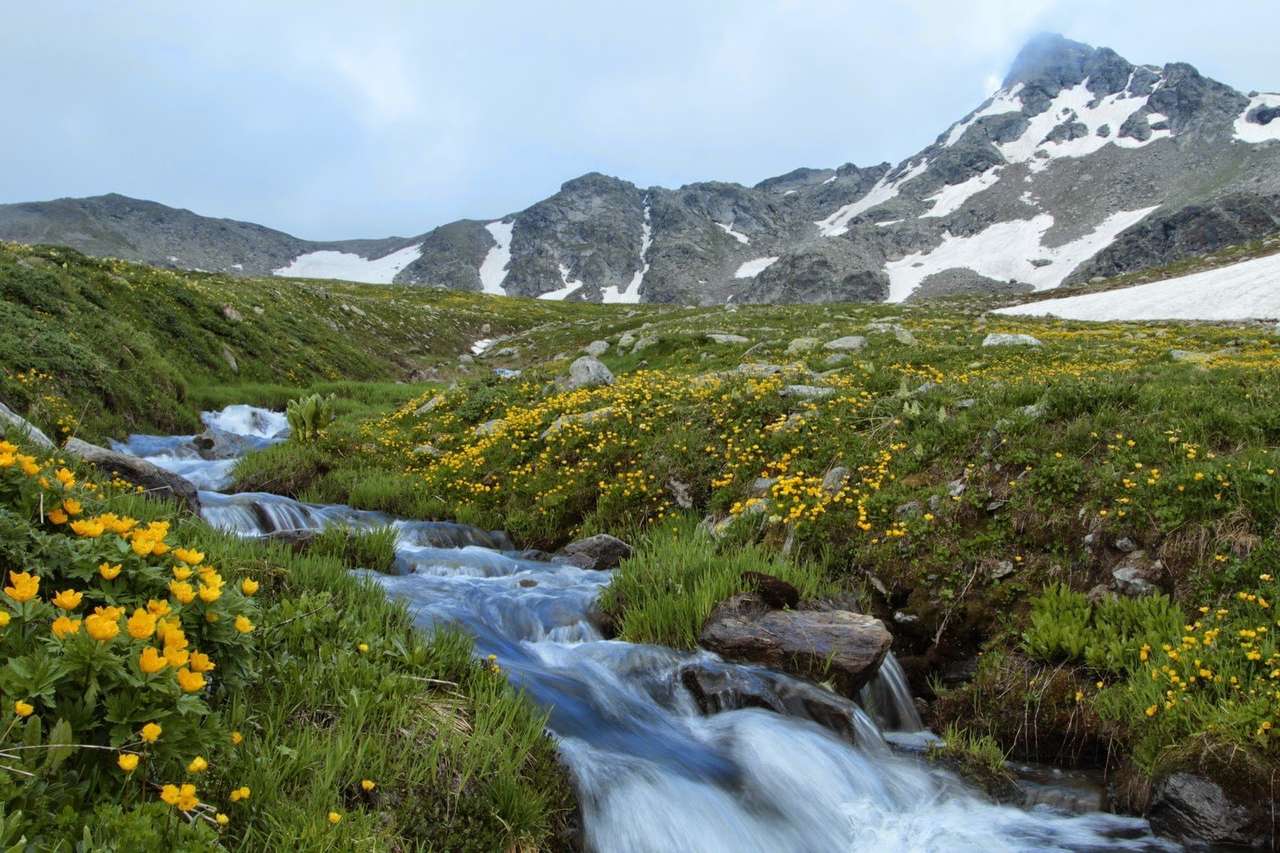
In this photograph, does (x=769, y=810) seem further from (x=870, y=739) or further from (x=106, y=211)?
(x=106, y=211)

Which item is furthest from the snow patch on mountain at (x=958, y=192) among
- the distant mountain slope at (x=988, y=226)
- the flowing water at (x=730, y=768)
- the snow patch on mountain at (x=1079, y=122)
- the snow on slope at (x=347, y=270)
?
the flowing water at (x=730, y=768)

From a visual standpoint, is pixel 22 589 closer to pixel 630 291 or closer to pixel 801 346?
pixel 801 346

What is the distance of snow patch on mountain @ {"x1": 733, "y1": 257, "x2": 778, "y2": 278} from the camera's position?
170875mm

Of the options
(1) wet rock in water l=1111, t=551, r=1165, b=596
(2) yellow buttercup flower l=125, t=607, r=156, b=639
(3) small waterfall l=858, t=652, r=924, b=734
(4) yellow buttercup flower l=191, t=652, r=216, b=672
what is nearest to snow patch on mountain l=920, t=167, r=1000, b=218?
(1) wet rock in water l=1111, t=551, r=1165, b=596

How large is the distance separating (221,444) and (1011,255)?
439 ft

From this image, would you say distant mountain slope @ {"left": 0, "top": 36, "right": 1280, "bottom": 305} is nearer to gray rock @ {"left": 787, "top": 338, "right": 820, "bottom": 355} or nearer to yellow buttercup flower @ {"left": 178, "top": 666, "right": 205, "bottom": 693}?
gray rock @ {"left": 787, "top": 338, "right": 820, "bottom": 355}

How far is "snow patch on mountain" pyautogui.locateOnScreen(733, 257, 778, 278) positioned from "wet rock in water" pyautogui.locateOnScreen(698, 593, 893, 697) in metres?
168

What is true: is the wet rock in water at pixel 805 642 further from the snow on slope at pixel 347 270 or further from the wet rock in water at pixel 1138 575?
the snow on slope at pixel 347 270

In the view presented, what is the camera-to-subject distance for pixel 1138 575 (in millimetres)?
6027

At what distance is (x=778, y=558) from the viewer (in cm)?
681

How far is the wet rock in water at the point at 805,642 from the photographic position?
5527 mm

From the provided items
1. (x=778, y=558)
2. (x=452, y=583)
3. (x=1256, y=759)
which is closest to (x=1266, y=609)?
(x=1256, y=759)

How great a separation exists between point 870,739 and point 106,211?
25511cm

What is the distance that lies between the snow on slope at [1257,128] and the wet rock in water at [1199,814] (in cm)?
17746
